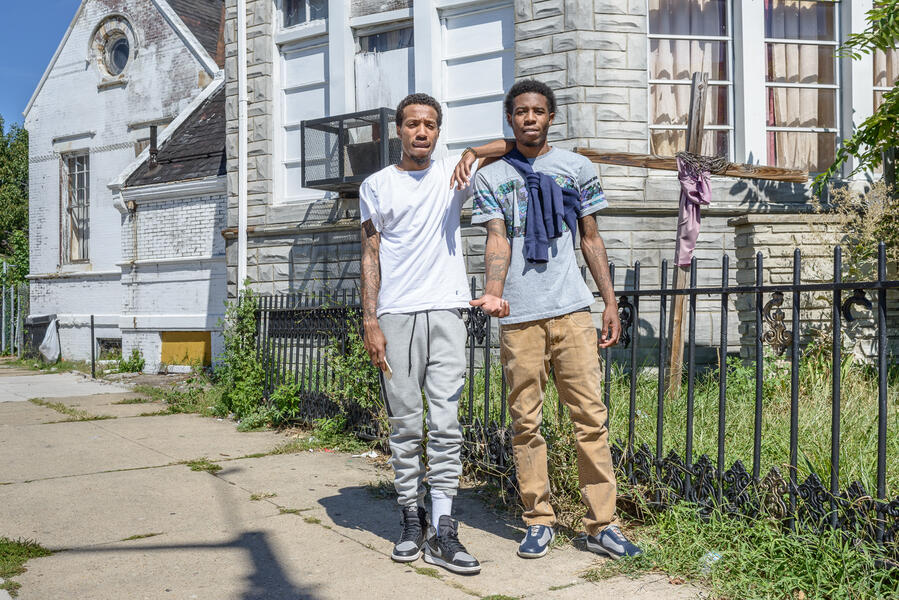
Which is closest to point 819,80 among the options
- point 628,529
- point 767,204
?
point 767,204

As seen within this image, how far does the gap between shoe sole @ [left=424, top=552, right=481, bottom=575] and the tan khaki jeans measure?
41 cm

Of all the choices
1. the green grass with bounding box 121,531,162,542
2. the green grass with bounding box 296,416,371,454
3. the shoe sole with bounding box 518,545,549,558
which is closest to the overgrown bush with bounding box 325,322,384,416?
the green grass with bounding box 296,416,371,454

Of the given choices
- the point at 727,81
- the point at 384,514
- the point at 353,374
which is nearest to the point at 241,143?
the point at 353,374

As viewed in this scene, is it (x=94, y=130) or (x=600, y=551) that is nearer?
(x=600, y=551)

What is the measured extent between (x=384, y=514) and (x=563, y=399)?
1449mm

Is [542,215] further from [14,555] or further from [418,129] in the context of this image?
[14,555]

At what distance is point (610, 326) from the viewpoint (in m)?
3.83

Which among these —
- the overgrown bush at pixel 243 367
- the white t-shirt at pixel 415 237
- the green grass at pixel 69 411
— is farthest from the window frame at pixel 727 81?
the green grass at pixel 69 411

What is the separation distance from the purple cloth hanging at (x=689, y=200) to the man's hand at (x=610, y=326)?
3.20 meters

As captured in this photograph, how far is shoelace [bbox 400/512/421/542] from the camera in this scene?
3.85 m

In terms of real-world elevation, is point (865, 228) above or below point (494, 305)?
above

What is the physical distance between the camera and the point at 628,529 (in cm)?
418

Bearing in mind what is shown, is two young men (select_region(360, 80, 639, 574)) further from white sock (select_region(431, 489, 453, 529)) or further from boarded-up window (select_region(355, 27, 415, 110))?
boarded-up window (select_region(355, 27, 415, 110))

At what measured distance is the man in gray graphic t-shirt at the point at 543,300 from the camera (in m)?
3.71
